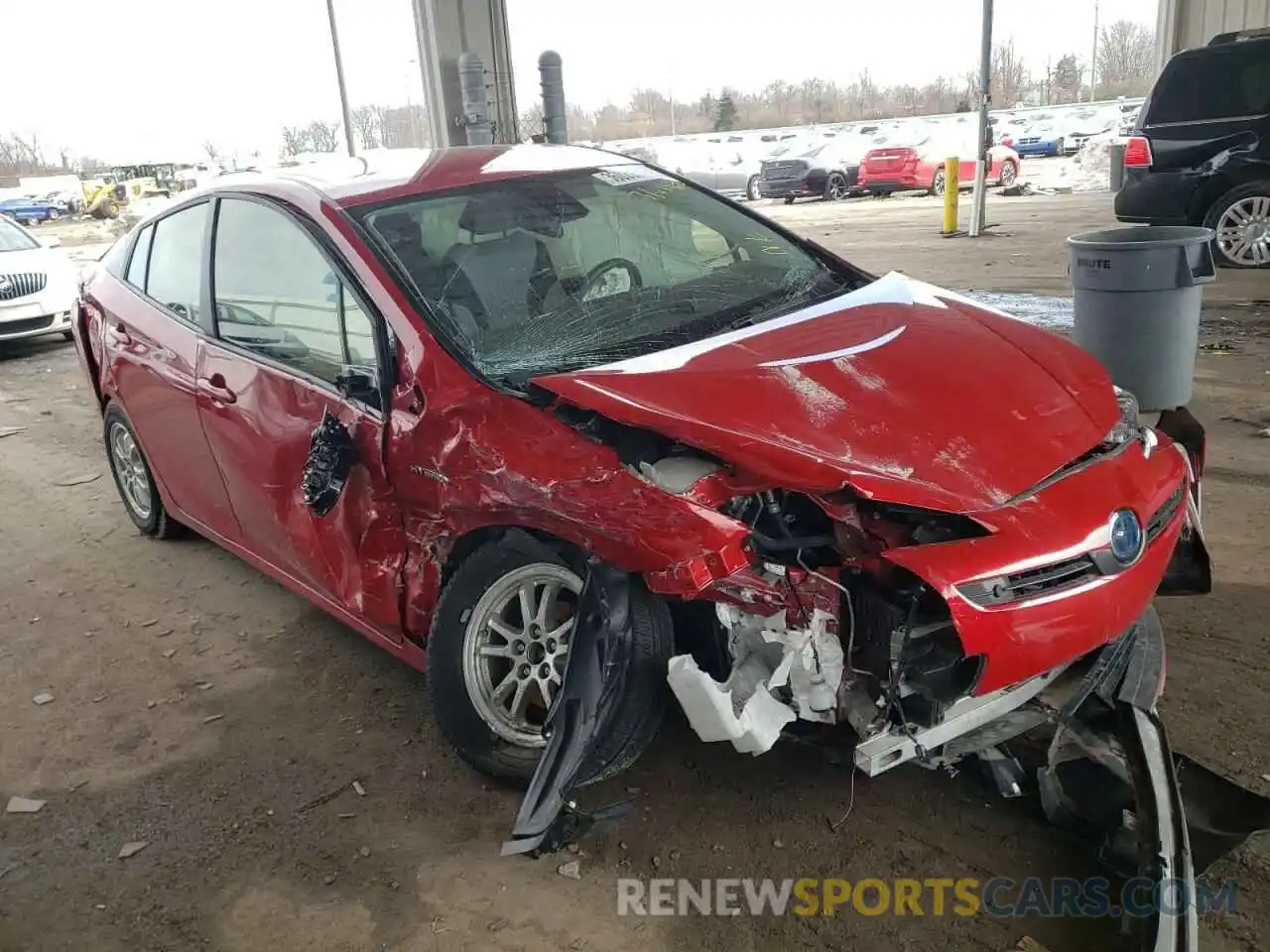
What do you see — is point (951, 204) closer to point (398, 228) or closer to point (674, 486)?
point (398, 228)

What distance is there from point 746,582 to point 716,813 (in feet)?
2.44

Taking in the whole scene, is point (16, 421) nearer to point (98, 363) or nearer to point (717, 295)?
point (98, 363)

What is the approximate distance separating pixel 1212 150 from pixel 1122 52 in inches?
2493

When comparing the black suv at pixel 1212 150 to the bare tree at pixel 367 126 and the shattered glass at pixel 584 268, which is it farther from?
the bare tree at pixel 367 126

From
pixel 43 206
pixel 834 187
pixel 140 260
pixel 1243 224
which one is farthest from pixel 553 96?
pixel 43 206

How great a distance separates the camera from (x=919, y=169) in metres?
20.6

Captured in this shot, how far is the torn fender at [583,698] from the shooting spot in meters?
2.37

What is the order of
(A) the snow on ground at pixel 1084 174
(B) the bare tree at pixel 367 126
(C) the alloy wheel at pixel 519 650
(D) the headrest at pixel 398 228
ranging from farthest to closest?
(A) the snow on ground at pixel 1084 174 < (B) the bare tree at pixel 367 126 < (D) the headrest at pixel 398 228 < (C) the alloy wheel at pixel 519 650

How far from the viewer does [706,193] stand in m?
3.84

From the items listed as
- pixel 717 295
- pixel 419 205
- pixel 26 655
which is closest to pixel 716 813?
pixel 717 295

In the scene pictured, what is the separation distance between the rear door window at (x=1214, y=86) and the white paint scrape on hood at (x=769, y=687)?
8.61 m

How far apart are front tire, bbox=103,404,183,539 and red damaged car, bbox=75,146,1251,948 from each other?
4.16 feet

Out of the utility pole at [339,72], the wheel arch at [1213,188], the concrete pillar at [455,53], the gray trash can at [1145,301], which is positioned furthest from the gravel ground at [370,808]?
the utility pole at [339,72]

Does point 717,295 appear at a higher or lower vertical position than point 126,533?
higher
